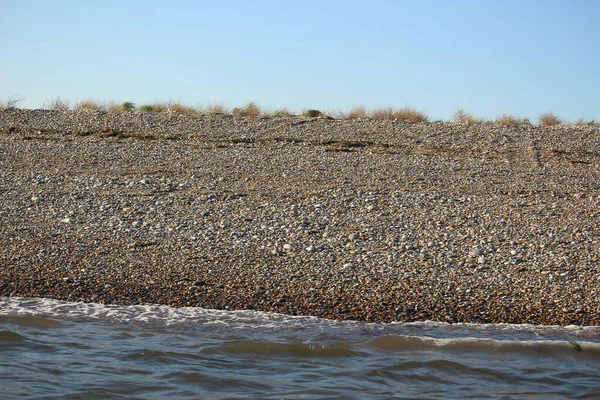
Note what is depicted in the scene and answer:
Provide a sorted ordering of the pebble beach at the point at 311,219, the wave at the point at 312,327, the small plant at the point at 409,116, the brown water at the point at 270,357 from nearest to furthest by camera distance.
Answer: the brown water at the point at 270,357
the wave at the point at 312,327
the pebble beach at the point at 311,219
the small plant at the point at 409,116

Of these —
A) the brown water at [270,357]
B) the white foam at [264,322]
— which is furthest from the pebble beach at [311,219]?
the brown water at [270,357]

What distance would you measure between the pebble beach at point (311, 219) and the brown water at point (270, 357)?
1.34ft

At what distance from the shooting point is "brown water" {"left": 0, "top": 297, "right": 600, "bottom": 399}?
637 cm

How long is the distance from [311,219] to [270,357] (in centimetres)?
442

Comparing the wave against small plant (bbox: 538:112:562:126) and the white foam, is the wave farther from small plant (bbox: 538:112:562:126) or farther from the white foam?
small plant (bbox: 538:112:562:126)

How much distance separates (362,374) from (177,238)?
4.47m

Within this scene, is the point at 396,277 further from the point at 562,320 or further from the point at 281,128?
the point at 281,128

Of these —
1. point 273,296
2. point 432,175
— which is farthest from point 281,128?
point 273,296

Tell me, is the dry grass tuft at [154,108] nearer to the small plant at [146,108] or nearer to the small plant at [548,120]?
the small plant at [146,108]

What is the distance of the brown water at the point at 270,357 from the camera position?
20.9 feet

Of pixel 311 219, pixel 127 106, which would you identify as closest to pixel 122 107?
pixel 127 106

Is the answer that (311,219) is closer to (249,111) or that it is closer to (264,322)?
(264,322)

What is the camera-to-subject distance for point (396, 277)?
891 centimetres

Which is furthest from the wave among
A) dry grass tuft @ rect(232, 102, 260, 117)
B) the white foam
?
dry grass tuft @ rect(232, 102, 260, 117)
